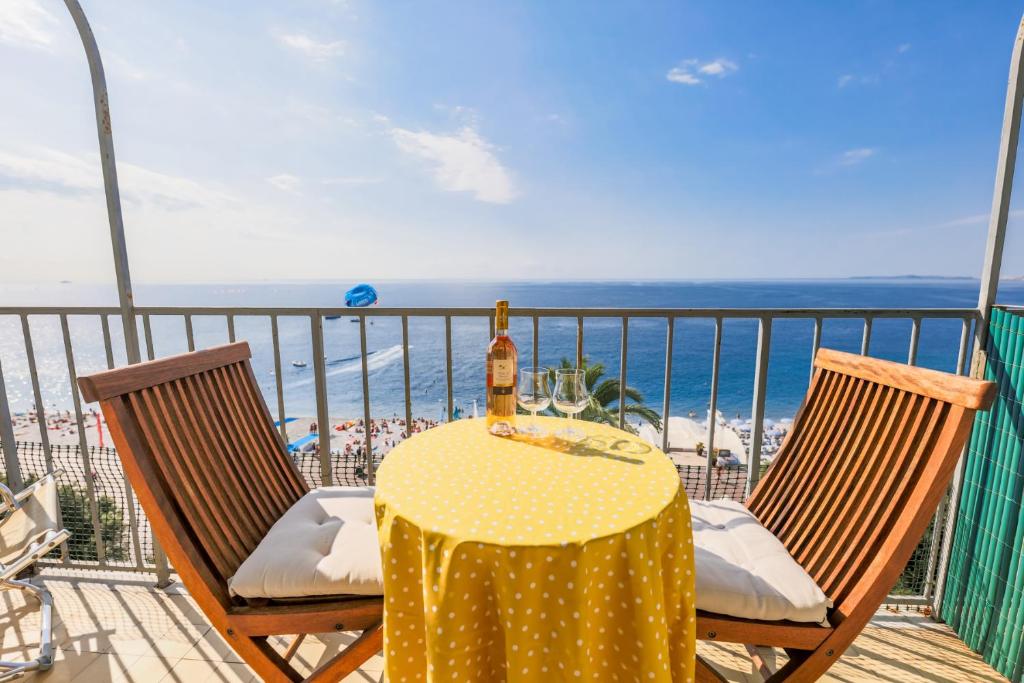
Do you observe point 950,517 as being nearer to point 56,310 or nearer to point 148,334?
point 148,334

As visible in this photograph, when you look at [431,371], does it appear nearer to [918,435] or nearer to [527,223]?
[527,223]

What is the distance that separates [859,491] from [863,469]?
63 mm

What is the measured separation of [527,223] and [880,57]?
3292cm

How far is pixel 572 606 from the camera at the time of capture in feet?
2.52

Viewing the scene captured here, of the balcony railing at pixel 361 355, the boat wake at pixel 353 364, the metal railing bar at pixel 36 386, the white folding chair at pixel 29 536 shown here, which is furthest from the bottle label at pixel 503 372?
the boat wake at pixel 353 364

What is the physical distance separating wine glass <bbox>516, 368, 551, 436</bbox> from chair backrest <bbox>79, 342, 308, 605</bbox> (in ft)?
2.93

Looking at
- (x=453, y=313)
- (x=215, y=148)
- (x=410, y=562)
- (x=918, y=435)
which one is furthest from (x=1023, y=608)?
(x=215, y=148)

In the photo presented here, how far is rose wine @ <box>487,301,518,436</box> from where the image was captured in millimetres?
1298

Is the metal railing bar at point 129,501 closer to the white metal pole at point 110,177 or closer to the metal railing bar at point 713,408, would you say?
the white metal pole at point 110,177

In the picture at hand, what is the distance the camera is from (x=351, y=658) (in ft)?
3.47

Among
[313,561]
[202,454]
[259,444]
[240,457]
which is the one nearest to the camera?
[313,561]

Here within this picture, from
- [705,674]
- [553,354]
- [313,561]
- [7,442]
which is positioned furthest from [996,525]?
[553,354]

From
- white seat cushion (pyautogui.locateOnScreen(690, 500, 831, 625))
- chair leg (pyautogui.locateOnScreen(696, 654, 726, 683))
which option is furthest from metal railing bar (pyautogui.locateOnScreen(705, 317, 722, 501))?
chair leg (pyautogui.locateOnScreen(696, 654, 726, 683))

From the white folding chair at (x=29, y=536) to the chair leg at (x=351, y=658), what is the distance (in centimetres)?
130
